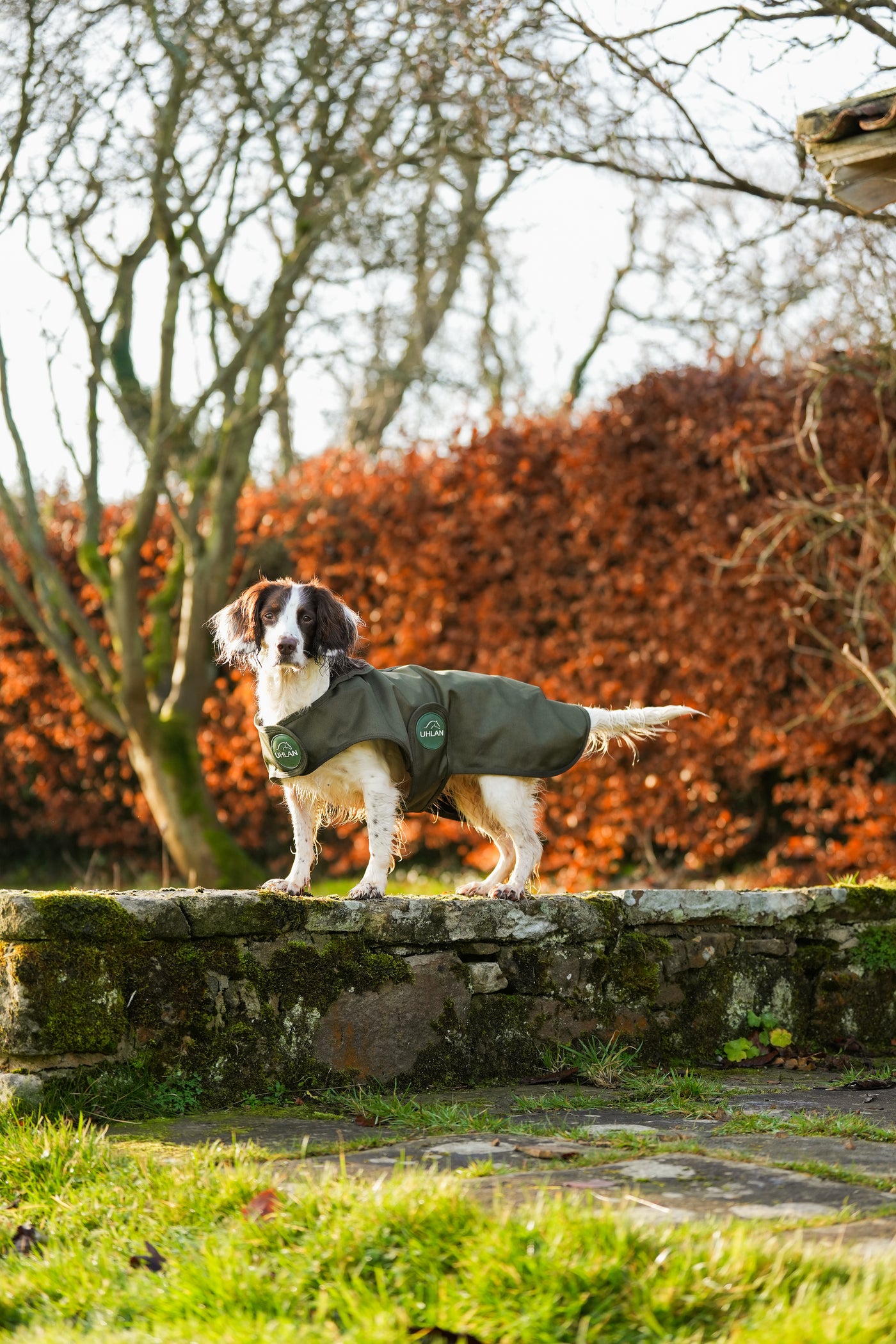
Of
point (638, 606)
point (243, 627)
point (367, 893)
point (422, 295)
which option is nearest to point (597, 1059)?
point (367, 893)

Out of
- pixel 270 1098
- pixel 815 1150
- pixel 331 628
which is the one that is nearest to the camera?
pixel 815 1150

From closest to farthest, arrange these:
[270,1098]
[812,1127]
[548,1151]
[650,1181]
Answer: [650,1181]
[548,1151]
[812,1127]
[270,1098]

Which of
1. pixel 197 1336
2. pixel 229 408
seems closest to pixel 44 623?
pixel 229 408

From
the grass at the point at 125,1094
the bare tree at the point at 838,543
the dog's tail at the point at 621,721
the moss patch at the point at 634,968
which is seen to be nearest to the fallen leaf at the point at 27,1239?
the grass at the point at 125,1094

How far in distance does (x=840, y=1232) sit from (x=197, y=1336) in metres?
1.18

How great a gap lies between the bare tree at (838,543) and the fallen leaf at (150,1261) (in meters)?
5.19

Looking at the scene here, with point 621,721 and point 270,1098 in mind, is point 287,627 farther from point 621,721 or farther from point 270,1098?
point 270,1098

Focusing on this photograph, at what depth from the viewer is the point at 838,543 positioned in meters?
7.22

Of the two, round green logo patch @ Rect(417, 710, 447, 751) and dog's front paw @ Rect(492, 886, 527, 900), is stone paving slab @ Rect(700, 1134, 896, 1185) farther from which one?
round green logo patch @ Rect(417, 710, 447, 751)

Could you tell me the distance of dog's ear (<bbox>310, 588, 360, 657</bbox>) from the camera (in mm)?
4113

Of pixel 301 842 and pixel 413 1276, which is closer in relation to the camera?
pixel 413 1276

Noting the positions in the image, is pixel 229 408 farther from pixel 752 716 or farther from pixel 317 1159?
pixel 317 1159

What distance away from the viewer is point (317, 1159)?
291 cm

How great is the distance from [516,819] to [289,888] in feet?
2.80
